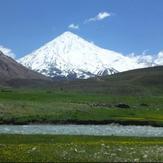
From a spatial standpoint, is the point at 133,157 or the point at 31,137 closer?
the point at 133,157

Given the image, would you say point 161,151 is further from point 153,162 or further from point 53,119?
point 53,119

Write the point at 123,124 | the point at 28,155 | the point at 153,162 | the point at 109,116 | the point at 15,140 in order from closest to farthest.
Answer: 1. the point at 153,162
2. the point at 28,155
3. the point at 15,140
4. the point at 123,124
5. the point at 109,116

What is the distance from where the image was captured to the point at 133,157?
3478 centimetres

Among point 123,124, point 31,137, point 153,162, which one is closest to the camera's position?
point 153,162

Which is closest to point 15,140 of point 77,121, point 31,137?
point 31,137

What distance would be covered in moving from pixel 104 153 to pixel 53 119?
182ft

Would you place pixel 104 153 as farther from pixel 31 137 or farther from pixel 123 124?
pixel 123 124

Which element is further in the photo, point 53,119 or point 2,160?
point 53,119

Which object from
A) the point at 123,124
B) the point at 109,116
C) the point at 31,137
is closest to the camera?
the point at 31,137

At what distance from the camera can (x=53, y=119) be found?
3588 inches

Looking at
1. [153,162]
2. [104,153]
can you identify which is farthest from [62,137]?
[153,162]

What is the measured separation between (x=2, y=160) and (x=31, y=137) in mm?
18789

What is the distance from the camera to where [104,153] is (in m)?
36.2

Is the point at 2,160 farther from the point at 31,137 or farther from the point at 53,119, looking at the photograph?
the point at 53,119
